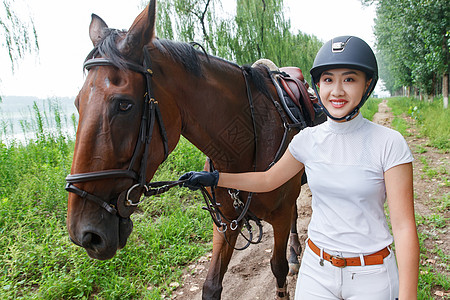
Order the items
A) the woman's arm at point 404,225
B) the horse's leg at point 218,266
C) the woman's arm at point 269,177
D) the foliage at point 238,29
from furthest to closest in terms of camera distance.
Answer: the foliage at point 238,29 → the horse's leg at point 218,266 → the woman's arm at point 269,177 → the woman's arm at point 404,225

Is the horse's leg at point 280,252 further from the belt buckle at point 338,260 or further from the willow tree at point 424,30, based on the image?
the willow tree at point 424,30

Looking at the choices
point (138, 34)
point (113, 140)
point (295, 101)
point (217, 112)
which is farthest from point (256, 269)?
point (138, 34)

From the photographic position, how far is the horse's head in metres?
1.33

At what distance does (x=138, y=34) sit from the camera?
4.90 ft

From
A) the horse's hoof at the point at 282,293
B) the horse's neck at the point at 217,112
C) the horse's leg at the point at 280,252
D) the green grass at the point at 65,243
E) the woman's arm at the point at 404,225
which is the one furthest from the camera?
the green grass at the point at 65,243

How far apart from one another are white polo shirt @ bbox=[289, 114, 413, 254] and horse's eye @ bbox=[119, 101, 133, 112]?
97cm

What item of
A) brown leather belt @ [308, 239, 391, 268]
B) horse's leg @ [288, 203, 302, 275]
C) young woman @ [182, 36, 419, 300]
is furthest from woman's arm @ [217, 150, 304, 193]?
horse's leg @ [288, 203, 302, 275]

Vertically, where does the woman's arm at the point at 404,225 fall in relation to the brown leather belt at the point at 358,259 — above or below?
above

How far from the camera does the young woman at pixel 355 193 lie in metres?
1.18

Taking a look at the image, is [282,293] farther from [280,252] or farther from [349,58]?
[349,58]

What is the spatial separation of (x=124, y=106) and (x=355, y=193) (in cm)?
119

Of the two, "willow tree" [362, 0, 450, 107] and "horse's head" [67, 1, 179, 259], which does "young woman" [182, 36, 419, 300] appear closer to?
"horse's head" [67, 1, 179, 259]

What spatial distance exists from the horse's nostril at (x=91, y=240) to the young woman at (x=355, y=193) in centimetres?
108

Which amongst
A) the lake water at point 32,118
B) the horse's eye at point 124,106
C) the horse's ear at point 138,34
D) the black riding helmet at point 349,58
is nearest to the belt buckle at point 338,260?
the black riding helmet at point 349,58
